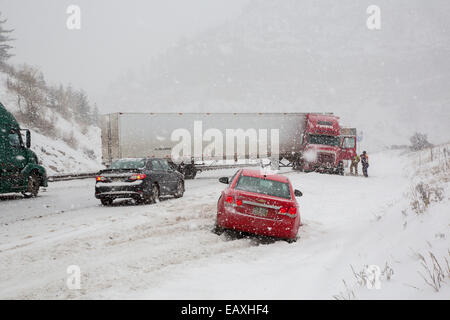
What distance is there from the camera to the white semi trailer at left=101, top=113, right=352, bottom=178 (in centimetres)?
2627

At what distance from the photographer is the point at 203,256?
286 inches

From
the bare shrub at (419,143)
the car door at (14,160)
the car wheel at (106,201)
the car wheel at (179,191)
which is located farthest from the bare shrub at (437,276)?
the bare shrub at (419,143)

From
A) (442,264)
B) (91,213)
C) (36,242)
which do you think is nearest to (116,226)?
(36,242)

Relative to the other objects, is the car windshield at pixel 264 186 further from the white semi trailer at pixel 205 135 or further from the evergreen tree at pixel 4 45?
the evergreen tree at pixel 4 45

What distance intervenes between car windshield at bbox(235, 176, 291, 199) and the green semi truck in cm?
931

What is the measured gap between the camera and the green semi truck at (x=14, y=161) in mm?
15047

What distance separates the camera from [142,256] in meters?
7.02

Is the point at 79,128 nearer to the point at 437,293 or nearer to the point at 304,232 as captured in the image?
the point at 304,232

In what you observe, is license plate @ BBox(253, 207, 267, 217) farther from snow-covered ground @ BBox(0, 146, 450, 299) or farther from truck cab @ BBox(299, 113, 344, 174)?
truck cab @ BBox(299, 113, 344, 174)

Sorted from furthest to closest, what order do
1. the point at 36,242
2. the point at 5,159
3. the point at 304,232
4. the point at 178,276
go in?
1. the point at 5,159
2. the point at 304,232
3. the point at 36,242
4. the point at 178,276

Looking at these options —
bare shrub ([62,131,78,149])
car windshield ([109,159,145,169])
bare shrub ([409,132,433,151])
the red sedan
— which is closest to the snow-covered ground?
the red sedan

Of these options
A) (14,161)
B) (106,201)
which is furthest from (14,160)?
(106,201)

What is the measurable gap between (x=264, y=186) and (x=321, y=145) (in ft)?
70.1
